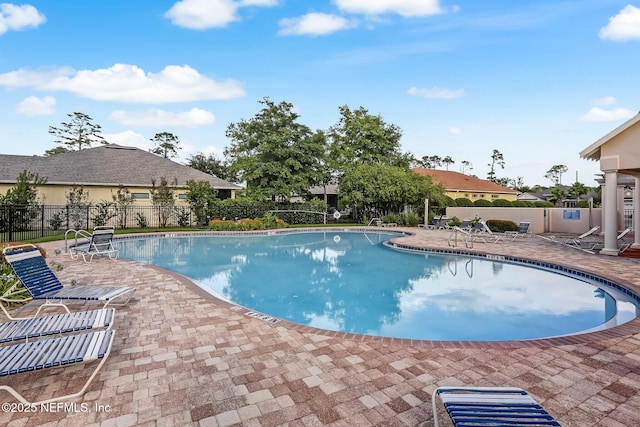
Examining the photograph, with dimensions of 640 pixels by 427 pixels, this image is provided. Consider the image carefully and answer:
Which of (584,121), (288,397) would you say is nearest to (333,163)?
(584,121)

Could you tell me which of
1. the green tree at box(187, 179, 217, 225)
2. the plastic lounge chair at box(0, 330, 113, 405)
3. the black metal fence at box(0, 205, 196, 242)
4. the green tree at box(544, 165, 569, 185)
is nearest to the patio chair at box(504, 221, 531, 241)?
the plastic lounge chair at box(0, 330, 113, 405)

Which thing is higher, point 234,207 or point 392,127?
point 392,127

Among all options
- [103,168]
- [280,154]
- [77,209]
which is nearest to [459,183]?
[280,154]

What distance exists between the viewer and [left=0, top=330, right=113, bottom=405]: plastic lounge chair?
8.00 ft

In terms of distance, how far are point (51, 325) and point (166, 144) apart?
146 feet

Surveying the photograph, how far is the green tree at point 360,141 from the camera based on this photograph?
1114 inches

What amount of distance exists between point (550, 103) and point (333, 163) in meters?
14.8

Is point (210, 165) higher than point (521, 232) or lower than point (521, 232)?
higher

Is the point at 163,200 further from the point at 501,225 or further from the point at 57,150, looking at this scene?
the point at 57,150

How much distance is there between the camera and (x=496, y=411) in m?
2.01

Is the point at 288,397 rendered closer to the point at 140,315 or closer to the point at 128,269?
the point at 140,315

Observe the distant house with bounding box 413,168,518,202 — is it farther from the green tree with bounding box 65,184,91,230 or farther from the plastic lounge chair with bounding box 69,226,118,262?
the plastic lounge chair with bounding box 69,226,118,262

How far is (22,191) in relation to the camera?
15578 mm

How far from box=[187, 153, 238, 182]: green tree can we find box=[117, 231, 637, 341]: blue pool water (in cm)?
2850
